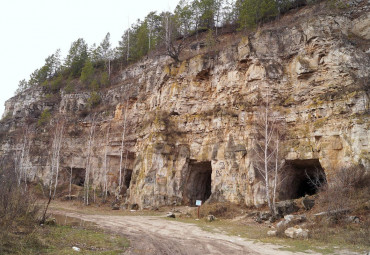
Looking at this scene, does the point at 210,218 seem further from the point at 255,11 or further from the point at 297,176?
the point at 255,11

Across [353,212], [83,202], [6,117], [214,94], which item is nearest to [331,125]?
[353,212]

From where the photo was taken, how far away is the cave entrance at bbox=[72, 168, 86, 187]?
39.7 meters

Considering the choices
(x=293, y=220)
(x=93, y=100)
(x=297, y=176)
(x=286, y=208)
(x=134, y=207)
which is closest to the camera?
(x=293, y=220)

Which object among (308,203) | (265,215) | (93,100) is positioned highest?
(93,100)

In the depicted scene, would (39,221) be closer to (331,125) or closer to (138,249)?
(138,249)

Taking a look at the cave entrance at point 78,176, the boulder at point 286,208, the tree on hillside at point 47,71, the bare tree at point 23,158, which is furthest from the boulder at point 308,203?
the tree on hillside at point 47,71

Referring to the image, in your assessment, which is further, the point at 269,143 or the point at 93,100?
the point at 93,100

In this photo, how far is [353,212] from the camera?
43.1 feet

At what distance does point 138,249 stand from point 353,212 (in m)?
10.2

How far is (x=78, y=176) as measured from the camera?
40.7m

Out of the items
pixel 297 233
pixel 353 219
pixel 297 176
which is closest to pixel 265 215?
pixel 353 219

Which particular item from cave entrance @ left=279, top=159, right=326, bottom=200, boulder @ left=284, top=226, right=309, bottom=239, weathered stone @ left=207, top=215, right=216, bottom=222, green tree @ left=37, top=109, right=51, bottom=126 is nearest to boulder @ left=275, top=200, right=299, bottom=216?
cave entrance @ left=279, top=159, right=326, bottom=200

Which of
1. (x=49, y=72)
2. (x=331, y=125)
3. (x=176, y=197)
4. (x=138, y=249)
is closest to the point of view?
(x=138, y=249)

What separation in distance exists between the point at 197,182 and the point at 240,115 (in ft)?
28.7
